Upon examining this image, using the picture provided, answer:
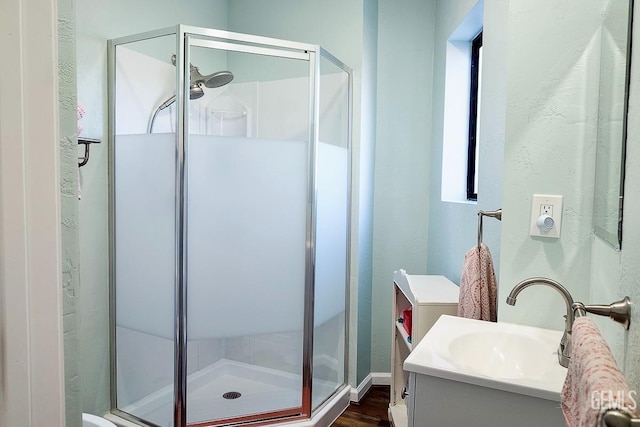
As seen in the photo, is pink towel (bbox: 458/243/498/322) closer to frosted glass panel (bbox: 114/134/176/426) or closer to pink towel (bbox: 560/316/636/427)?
pink towel (bbox: 560/316/636/427)

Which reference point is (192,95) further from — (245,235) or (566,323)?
(566,323)

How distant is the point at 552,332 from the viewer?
1.21m

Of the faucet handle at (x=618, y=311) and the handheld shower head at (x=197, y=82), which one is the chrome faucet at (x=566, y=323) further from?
the handheld shower head at (x=197, y=82)

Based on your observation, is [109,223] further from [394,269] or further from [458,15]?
[458,15]

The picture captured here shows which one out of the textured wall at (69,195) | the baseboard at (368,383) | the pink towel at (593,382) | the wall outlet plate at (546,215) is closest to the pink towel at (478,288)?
the wall outlet plate at (546,215)

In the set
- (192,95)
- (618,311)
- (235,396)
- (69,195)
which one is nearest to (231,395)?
(235,396)

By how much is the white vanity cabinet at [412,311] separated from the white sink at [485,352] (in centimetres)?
40

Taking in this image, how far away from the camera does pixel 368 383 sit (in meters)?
2.54

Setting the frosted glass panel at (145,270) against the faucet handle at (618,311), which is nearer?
the faucet handle at (618,311)

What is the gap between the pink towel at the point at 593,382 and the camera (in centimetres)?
41

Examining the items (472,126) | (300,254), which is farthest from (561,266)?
(472,126)

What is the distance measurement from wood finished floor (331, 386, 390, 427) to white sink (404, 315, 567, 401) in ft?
3.79

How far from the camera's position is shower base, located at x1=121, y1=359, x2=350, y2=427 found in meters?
1.91

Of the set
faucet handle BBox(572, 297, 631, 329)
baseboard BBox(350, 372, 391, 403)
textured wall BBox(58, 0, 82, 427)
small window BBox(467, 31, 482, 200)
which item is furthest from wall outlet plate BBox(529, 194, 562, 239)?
baseboard BBox(350, 372, 391, 403)
